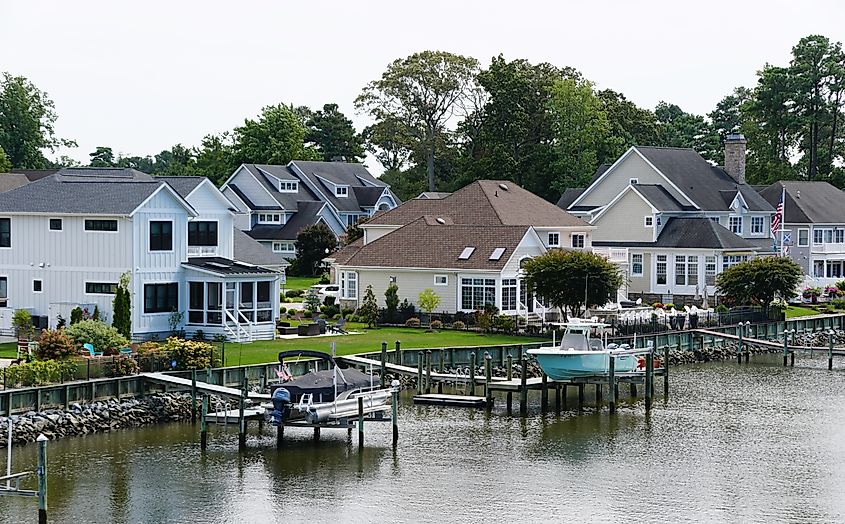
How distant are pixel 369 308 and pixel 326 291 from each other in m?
10.7

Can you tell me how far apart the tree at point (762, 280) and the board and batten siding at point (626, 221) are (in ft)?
36.4

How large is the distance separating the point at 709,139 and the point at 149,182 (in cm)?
8874

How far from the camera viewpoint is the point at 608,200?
90.9 meters

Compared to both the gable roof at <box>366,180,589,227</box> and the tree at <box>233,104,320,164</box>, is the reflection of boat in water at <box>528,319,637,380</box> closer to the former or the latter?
the gable roof at <box>366,180,589,227</box>

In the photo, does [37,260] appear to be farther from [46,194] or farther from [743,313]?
[743,313]

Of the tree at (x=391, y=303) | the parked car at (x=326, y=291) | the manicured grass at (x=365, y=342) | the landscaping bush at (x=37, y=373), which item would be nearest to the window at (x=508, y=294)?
the manicured grass at (x=365, y=342)

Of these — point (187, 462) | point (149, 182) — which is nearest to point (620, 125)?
point (149, 182)

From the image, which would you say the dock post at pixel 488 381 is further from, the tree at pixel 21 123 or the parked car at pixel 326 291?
the tree at pixel 21 123

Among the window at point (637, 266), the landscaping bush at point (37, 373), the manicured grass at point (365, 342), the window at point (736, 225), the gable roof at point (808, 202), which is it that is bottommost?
the landscaping bush at point (37, 373)

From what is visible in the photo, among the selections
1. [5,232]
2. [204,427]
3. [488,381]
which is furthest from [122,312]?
[488,381]

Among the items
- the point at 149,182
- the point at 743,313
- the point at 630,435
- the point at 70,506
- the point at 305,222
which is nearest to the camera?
the point at 70,506

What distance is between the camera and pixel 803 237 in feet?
306

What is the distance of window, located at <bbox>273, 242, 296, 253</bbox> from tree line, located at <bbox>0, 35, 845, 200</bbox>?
16381 millimetres

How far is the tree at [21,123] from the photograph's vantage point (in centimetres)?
11844
